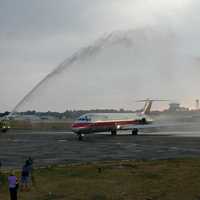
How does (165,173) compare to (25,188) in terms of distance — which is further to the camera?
(165,173)

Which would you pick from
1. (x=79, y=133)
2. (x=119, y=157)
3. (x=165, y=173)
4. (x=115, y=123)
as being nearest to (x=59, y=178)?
(x=165, y=173)

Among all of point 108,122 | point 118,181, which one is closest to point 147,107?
point 108,122

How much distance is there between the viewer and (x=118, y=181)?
73.5ft

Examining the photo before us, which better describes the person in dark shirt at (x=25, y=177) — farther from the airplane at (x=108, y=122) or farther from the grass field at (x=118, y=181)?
the airplane at (x=108, y=122)

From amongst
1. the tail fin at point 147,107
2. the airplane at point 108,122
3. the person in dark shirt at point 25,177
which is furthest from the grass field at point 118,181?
the tail fin at point 147,107

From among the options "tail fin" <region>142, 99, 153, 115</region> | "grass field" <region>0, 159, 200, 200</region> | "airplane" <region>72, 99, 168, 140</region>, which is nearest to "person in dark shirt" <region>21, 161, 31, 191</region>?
"grass field" <region>0, 159, 200, 200</region>

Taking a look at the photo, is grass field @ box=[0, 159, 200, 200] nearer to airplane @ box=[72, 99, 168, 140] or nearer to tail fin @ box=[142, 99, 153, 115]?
airplane @ box=[72, 99, 168, 140]

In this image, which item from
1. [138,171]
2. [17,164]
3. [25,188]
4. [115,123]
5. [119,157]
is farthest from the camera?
[115,123]

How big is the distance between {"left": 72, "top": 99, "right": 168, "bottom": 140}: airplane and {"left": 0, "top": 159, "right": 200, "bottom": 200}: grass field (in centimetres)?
2843

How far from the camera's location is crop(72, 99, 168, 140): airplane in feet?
190

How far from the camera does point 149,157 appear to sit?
110ft

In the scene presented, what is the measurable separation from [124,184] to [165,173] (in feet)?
13.9

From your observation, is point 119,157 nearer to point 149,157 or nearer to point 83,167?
point 149,157

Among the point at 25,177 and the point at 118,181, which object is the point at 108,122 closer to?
the point at 118,181
